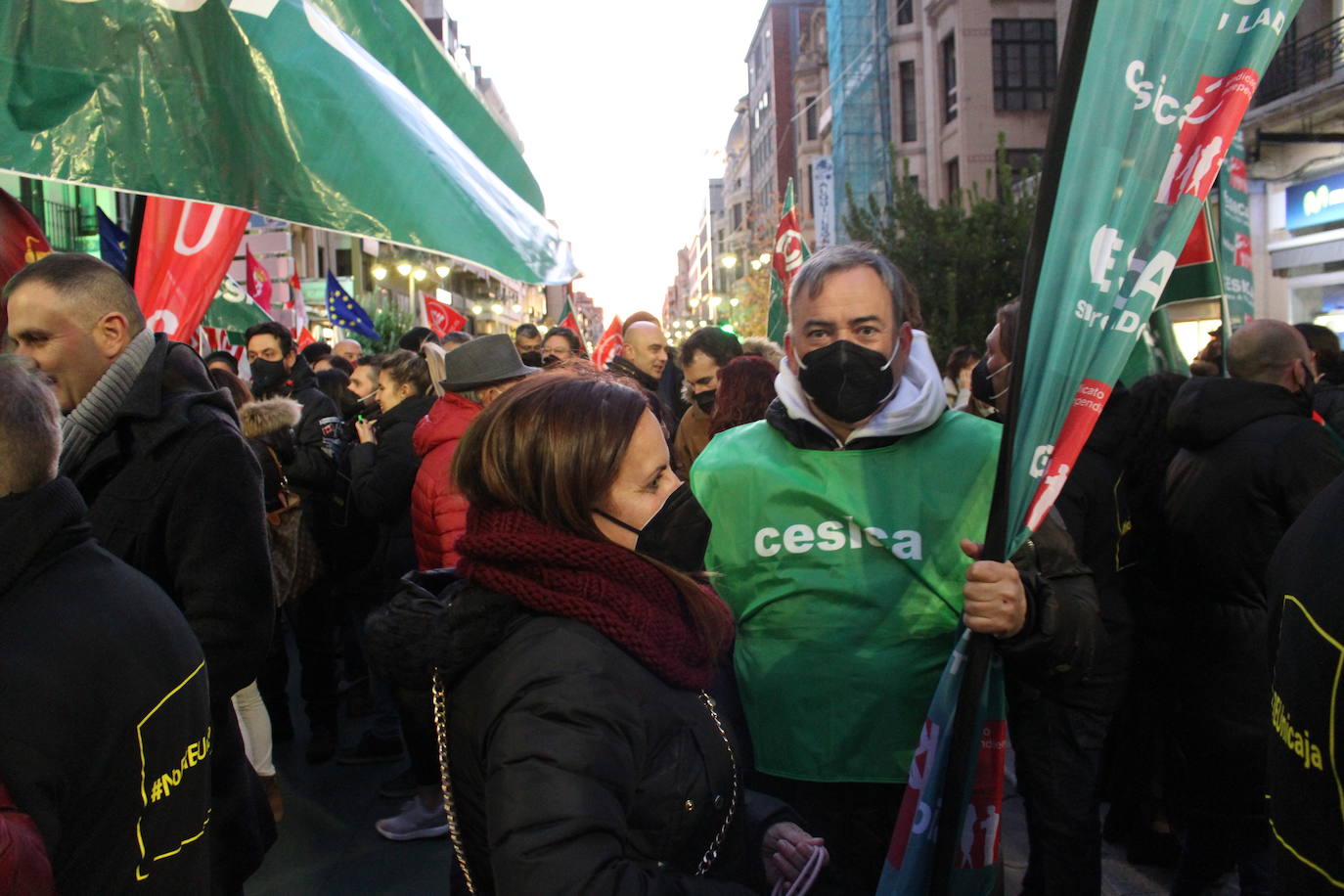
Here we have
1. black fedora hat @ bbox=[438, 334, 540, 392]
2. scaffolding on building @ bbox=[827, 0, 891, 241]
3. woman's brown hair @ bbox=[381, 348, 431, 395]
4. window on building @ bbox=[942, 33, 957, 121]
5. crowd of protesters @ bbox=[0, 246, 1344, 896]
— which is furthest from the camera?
scaffolding on building @ bbox=[827, 0, 891, 241]

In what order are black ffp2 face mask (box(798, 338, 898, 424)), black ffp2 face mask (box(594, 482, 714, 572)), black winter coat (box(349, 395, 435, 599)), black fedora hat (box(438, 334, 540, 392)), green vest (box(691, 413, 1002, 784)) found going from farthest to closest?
black winter coat (box(349, 395, 435, 599)) → black fedora hat (box(438, 334, 540, 392)) → black ffp2 face mask (box(798, 338, 898, 424)) → green vest (box(691, 413, 1002, 784)) → black ffp2 face mask (box(594, 482, 714, 572))

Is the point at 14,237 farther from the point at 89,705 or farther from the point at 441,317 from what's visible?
the point at 441,317

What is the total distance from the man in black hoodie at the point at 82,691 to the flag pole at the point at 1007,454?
57.9 inches

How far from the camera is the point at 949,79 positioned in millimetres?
34125

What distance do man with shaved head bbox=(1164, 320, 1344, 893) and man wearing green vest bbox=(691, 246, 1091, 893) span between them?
170 centimetres

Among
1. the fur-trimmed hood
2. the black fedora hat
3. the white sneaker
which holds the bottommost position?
the white sneaker

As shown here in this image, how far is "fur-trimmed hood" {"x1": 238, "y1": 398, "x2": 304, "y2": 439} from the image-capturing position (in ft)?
19.2

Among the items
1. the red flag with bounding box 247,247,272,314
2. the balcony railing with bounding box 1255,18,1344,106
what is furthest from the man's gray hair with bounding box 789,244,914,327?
the balcony railing with bounding box 1255,18,1344,106

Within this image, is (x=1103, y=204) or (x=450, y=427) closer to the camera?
(x=1103, y=204)

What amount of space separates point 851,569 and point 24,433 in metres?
1.75

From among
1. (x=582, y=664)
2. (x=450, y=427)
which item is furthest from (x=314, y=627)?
(x=582, y=664)

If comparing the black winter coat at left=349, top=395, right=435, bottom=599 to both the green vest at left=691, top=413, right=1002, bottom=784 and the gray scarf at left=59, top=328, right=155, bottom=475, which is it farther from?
the green vest at left=691, top=413, right=1002, bottom=784

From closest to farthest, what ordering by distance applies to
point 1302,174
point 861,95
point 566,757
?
1. point 566,757
2. point 1302,174
3. point 861,95

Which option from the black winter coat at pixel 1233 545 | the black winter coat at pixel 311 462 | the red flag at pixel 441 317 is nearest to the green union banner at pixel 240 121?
the black winter coat at pixel 1233 545
